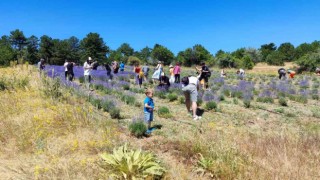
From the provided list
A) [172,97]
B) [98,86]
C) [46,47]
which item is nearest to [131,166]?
[172,97]

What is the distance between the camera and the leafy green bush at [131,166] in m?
4.49

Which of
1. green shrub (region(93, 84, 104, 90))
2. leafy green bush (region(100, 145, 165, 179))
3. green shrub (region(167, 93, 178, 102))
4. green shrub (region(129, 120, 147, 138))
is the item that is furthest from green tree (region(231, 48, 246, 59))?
leafy green bush (region(100, 145, 165, 179))

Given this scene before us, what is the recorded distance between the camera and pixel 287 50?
9075 cm

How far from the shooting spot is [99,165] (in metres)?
4.82

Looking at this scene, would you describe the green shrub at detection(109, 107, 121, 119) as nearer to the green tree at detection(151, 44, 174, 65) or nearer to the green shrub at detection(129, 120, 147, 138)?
the green shrub at detection(129, 120, 147, 138)

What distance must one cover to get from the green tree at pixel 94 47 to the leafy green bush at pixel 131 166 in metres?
74.4

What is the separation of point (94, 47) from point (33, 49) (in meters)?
19.6

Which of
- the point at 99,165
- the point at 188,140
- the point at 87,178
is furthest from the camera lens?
the point at 188,140

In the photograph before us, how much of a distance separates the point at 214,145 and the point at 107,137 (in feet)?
7.11

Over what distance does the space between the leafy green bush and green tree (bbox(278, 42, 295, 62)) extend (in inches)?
3473

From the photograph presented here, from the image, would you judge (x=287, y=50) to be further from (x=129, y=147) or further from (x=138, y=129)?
(x=129, y=147)

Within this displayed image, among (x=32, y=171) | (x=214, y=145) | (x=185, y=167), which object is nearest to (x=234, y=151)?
(x=214, y=145)

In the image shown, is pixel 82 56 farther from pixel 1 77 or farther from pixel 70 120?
pixel 70 120

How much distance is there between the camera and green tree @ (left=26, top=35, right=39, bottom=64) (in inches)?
3201
